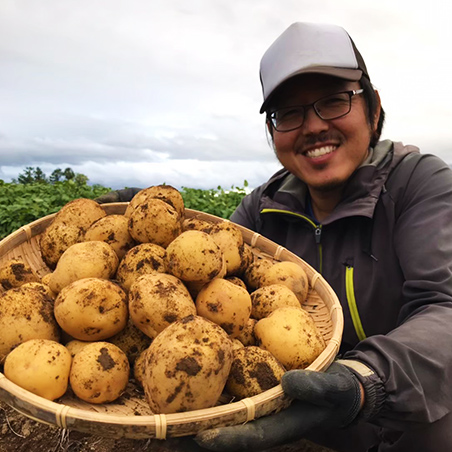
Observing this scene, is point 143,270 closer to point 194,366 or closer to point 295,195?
point 194,366

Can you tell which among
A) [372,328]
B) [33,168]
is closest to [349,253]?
[372,328]

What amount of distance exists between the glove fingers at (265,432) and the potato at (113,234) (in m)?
1.06

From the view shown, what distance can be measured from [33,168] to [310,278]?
10.4m

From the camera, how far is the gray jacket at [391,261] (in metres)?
1.61

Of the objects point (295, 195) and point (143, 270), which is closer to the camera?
point (143, 270)

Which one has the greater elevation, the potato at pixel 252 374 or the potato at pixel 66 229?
the potato at pixel 66 229

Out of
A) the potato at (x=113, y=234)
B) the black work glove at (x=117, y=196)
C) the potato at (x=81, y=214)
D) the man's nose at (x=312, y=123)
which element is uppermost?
the man's nose at (x=312, y=123)

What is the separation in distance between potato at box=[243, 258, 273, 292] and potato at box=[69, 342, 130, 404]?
0.85 meters

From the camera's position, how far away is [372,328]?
231 cm

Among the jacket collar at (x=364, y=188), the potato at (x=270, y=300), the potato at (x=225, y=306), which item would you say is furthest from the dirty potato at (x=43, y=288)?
the jacket collar at (x=364, y=188)

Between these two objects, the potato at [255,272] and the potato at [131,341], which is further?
the potato at [255,272]

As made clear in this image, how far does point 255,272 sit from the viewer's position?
222 centimetres

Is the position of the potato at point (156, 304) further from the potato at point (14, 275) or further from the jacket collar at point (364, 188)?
the jacket collar at point (364, 188)

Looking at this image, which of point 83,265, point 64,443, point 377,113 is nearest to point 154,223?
point 83,265
